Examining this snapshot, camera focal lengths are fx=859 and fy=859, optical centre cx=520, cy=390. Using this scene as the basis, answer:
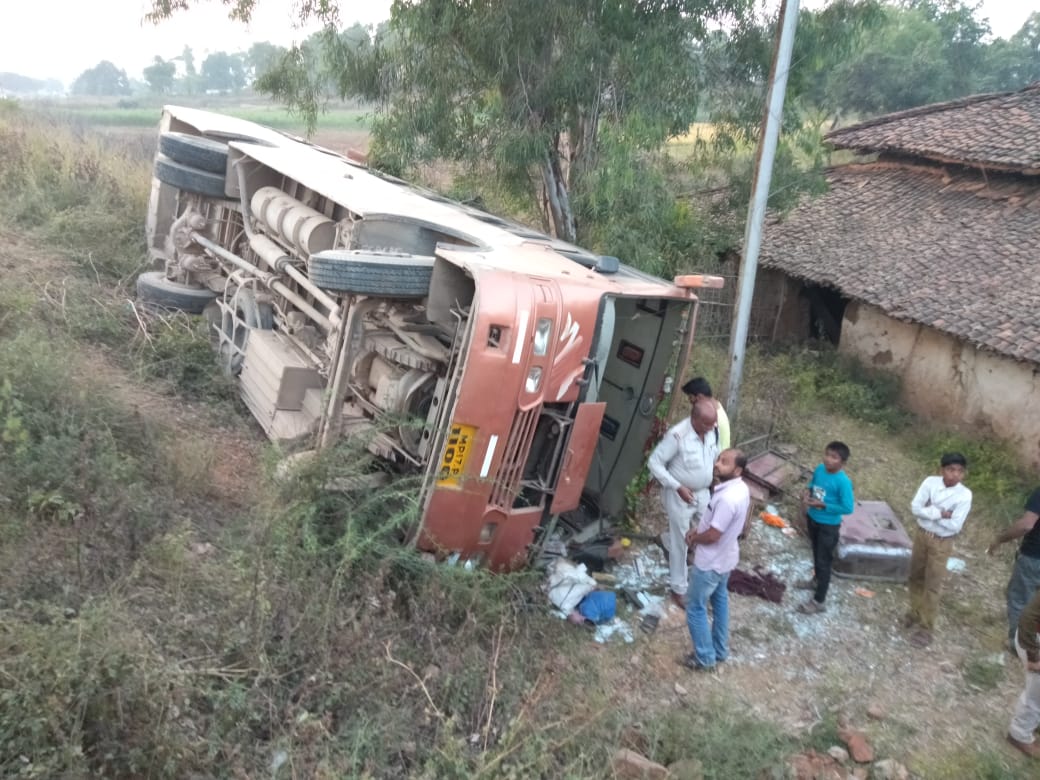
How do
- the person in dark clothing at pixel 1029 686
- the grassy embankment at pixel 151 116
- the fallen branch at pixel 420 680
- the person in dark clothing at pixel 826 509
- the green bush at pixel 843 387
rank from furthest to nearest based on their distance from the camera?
1. the grassy embankment at pixel 151 116
2. the green bush at pixel 843 387
3. the person in dark clothing at pixel 826 509
4. the person in dark clothing at pixel 1029 686
5. the fallen branch at pixel 420 680

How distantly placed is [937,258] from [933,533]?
724cm

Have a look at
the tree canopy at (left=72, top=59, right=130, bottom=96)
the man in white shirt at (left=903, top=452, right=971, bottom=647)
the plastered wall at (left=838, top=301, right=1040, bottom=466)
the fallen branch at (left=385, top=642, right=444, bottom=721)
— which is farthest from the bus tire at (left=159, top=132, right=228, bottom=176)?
the tree canopy at (left=72, top=59, right=130, bottom=96)

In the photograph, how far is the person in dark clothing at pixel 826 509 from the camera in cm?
586

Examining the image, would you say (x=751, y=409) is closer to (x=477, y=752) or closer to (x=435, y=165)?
(x=435, y=165)

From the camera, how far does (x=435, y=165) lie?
10.2 metres

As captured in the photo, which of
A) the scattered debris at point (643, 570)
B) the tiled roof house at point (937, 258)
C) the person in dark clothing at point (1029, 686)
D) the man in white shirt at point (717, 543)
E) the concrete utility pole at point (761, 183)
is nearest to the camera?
the person in dark clothing at point (1029, 686)

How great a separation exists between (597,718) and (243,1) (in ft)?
27.9

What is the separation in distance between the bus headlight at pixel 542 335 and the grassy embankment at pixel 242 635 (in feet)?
3.84

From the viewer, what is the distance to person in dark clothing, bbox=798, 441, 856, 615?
19.2 feet

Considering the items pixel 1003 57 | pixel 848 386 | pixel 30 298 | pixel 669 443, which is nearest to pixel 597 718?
pixel 669 443

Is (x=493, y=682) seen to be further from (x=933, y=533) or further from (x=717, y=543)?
(x=933, y=533)

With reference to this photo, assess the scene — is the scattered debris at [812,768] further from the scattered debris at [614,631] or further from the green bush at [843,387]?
the green bush at [843,387]

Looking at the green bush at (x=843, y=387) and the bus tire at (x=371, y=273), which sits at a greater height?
the bus tire at (x=371, y=273)

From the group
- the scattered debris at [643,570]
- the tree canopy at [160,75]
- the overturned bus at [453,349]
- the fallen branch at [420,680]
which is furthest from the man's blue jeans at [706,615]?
the tree canopy at [160,75]
